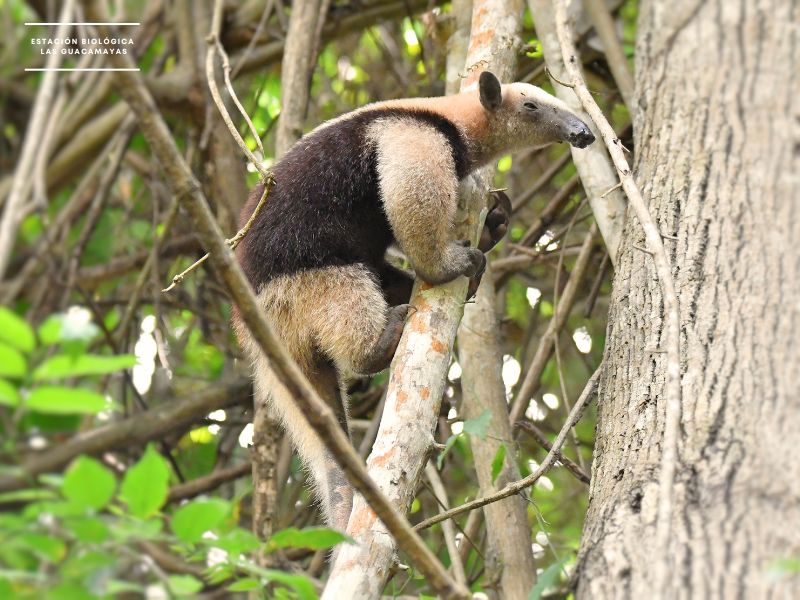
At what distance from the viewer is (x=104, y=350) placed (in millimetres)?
7469

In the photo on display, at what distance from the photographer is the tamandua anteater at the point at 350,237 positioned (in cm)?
430

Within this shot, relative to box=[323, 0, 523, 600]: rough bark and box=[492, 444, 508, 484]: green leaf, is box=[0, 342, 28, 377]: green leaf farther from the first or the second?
box=[492, 444, 508, 484]: green leaf

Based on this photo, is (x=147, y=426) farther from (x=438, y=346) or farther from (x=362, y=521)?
(x=362, y=521)

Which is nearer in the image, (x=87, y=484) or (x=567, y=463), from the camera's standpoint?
(x=87, y=484)

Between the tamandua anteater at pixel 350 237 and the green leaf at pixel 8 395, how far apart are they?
2.42 metres

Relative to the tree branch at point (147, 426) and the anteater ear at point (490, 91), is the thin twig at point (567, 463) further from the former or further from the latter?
the tree branch at point (147, 426)

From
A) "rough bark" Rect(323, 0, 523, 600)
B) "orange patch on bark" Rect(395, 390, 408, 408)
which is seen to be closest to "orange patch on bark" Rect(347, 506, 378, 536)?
"rough bark" Rect(323, 0, 523, 600)

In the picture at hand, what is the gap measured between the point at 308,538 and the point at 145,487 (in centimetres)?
43

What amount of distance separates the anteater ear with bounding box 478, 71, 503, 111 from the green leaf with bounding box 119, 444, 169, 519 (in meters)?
3.04

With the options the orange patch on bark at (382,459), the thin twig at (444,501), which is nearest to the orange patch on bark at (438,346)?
the orange patch on bark at (382,459)

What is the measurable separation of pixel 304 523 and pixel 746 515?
13.7 ft

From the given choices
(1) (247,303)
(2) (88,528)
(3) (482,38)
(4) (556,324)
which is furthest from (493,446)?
(2) (88,528)

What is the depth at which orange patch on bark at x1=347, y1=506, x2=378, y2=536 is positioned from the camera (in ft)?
9.96

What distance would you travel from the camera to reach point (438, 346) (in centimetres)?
370
